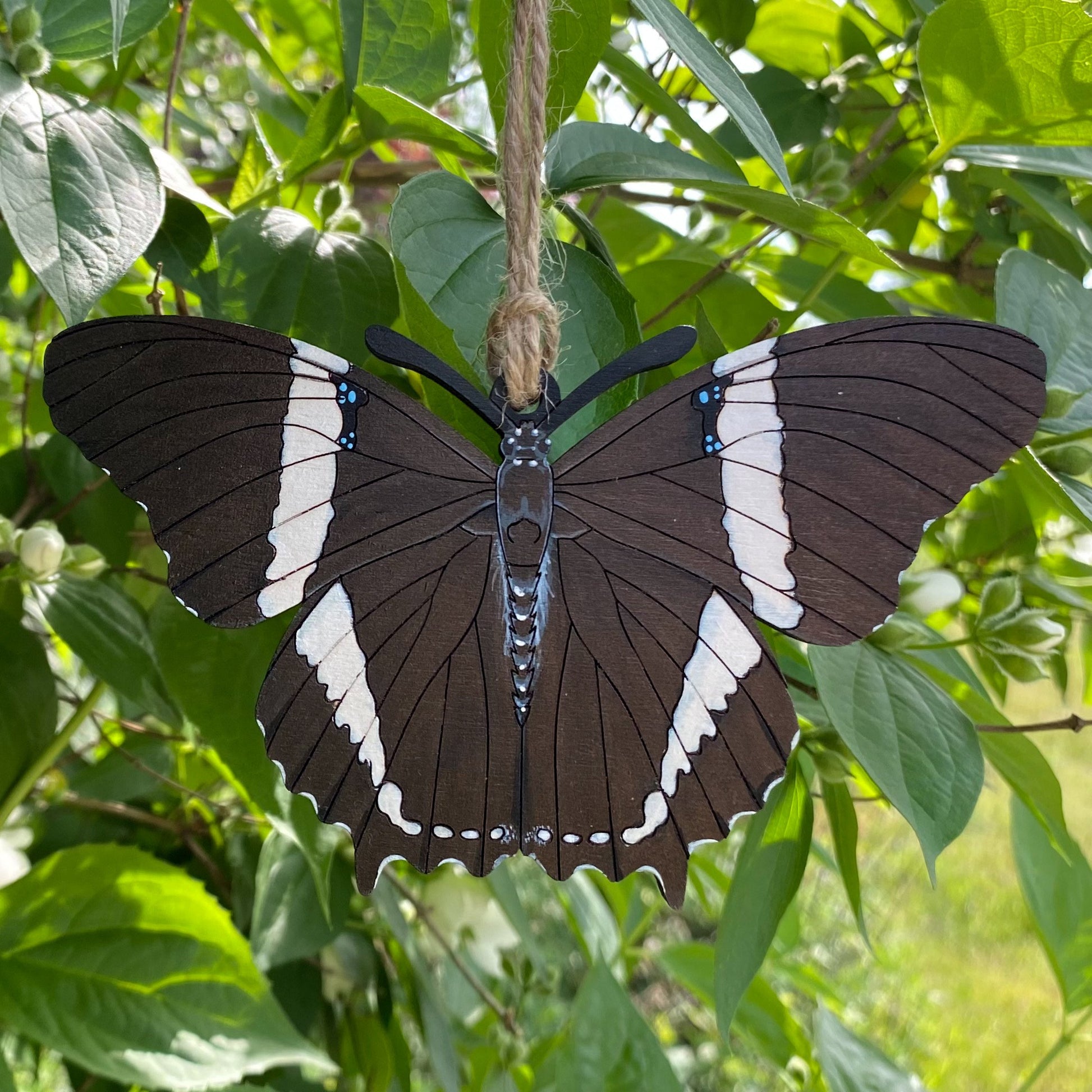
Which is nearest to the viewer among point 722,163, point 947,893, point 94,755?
point 722,163

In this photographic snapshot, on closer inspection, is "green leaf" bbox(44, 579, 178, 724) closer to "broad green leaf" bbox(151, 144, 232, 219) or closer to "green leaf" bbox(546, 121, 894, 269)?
"broad green leaf" bbox(151, 144, 232, 219)

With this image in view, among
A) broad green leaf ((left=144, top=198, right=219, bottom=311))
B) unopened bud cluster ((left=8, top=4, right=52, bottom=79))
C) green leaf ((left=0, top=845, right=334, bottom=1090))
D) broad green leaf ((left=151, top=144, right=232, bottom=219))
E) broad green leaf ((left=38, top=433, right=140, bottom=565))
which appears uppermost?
unopened bud cluster ((left=8, top=4, right=52, bottom=79))

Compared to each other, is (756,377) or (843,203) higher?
(843,203)

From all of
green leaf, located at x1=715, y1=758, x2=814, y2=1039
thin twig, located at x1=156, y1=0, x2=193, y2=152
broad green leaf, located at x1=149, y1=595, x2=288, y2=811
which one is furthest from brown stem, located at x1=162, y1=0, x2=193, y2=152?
green leaf, located at x1=715, y1=758, x2=814, y2=1039

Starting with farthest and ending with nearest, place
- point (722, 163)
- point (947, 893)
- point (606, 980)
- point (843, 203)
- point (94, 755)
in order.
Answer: point (947, 893), point (94, 755), point (843, 203), point (606, 980), point (722, 163)

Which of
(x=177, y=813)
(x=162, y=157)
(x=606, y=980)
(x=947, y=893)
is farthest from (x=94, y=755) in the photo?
(x=947, y=893)

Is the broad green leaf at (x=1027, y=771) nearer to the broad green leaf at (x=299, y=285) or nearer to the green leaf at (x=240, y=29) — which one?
the broad green leaf at (x=299, y=285)

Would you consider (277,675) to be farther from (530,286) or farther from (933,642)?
(933,642)

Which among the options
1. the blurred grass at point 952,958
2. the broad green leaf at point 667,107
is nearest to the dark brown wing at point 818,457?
the broad green leaf at point 667,107
